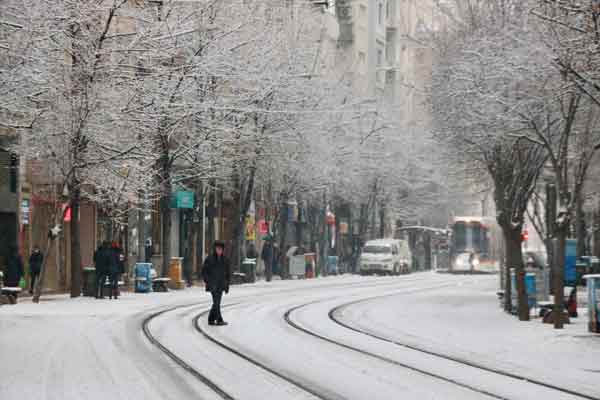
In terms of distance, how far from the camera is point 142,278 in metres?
47.8

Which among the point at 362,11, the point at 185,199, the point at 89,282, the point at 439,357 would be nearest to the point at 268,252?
the point at 185,199

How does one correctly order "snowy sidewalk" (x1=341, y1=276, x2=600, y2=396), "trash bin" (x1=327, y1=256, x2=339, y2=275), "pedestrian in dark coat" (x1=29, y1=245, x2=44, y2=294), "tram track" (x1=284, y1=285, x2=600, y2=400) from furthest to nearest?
"trash bin" (x1=327, y1=256, x2=339, y2=275) → "pedestrian in dark coat" (x1=29, y1=245, x2=44, y2=294) → "snowy sidewalk" (x1=341, y1=276, x2=600, y2=396) → "tram track" (x1=284, y1=285, x2=600, y2=400)

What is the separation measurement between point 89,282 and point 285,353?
2221 centimetres

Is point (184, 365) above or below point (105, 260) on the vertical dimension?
below

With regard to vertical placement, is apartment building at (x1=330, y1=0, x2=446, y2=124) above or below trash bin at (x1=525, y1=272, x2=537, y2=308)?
above

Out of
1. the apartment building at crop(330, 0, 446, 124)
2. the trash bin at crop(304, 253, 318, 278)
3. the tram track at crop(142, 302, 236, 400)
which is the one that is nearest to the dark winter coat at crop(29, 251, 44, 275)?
the tram track at crop(142, 302, 236, 400)

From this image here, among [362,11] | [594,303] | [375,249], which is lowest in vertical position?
[594,303]

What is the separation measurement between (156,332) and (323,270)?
5474 cm

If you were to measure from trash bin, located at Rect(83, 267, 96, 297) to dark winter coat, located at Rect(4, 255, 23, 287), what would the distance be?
1892 mm

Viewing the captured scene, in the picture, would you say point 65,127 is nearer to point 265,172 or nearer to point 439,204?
point 265,172

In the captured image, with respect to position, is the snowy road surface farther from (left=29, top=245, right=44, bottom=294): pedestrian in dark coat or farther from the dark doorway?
the dark doorway

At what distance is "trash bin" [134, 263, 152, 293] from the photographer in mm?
47656

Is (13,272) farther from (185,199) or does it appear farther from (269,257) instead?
(269,257)

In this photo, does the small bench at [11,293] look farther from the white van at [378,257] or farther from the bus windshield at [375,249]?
the bus windshield at [375,249]
